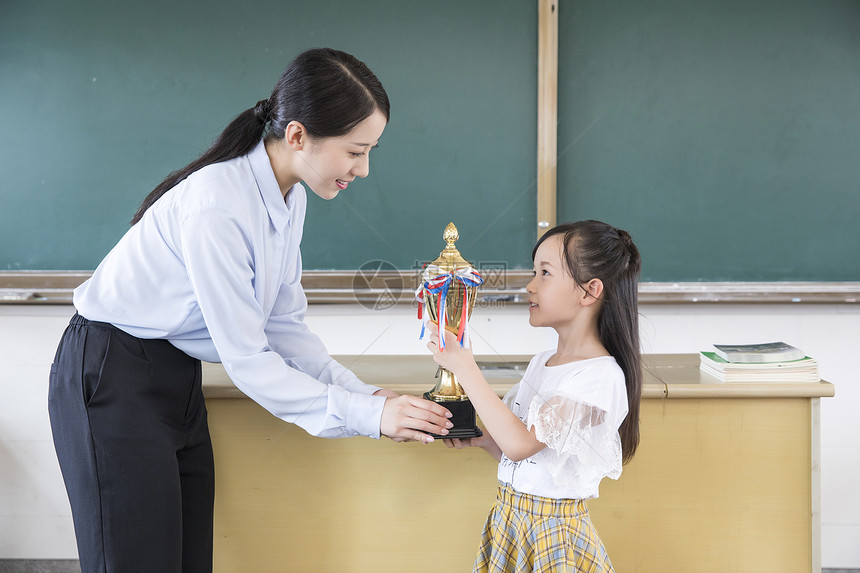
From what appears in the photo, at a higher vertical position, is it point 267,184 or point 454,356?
point 267,184

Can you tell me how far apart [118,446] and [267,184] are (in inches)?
19.9

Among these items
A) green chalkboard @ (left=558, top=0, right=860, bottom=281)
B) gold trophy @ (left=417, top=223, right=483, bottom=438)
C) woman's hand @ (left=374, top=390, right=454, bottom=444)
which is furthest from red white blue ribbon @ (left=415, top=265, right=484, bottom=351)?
green chalkboard @ (left=558, top=0, right=860, bottom=281)

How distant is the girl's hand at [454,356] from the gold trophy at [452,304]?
20 millimetres

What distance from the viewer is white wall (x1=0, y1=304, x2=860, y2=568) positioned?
2334 mm

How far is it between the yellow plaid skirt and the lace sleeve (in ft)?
0.23

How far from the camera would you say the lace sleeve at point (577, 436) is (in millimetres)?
1112

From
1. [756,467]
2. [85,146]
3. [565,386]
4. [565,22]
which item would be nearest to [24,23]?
[85,146]

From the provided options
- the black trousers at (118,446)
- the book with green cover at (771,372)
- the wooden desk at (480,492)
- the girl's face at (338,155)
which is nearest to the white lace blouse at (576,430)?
the wooden desk at (480,492)

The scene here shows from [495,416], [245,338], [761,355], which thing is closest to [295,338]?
[245,338]

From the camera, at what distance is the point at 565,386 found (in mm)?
1167

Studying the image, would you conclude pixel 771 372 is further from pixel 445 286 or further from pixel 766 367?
pixel 445 286

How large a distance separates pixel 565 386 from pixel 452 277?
0.90 ft

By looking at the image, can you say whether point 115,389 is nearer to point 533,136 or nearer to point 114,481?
point 114,481

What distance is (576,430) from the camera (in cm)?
112
